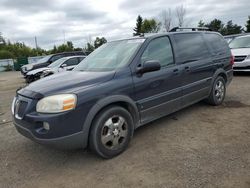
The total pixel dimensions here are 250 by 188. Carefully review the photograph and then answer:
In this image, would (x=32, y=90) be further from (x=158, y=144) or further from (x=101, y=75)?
(x=158, y=144)

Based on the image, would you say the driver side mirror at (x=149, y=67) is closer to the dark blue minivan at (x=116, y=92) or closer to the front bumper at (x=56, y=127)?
the dark blue minivan at (x=116, y=92)

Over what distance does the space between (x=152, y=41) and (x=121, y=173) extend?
7.49ft

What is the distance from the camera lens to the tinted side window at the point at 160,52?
404cm

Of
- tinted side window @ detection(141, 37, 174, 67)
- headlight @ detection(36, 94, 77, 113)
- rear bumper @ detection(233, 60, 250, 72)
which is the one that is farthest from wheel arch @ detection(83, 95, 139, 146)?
rear bumper @ detection(233, 60, 250, 72)

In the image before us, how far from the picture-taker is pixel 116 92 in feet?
11.3

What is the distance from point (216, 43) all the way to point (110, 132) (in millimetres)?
3659

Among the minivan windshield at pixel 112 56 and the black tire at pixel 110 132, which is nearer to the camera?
the black tire at pixel 110 132

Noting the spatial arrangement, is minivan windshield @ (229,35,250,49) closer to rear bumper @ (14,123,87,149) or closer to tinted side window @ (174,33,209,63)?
tinted side window @ (174,33,209,63)

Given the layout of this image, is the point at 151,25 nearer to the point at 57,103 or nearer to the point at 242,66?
the point at 242,66

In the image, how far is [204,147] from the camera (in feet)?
11.8

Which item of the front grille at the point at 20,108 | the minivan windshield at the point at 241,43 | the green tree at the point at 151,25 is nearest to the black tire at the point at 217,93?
the front grille at the point at 20,108

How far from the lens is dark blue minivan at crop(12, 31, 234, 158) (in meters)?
3.06

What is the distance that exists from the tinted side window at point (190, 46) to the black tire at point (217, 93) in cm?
77

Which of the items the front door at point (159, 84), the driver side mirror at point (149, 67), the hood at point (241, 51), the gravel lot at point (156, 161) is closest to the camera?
the gravel lot at point (156, 161)
